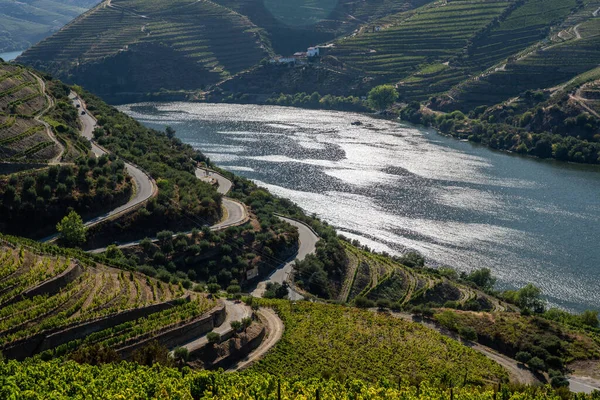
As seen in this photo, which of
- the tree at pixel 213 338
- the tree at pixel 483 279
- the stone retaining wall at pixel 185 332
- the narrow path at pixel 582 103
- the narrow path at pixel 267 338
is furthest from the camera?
the narrow path at pixel 582 103

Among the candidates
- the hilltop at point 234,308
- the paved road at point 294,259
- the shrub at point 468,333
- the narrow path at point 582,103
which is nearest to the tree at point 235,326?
the hilltop at point 234,308

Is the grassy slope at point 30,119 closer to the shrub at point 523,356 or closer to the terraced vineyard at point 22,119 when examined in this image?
the terraced vineyard at point 22,119

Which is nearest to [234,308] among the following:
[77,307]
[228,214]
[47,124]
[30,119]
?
[77,307]

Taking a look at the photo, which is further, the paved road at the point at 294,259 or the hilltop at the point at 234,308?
the paved road at the point at 294,259

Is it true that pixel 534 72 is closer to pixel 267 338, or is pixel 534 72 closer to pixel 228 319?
pixel 267 338

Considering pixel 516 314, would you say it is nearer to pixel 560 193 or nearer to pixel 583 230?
pixel 583 230

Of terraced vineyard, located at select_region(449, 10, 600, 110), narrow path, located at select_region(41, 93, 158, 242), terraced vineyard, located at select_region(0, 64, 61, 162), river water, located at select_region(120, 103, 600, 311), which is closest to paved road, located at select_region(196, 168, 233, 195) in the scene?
narrow path, located at select_region(41, 93, 158, 242)
